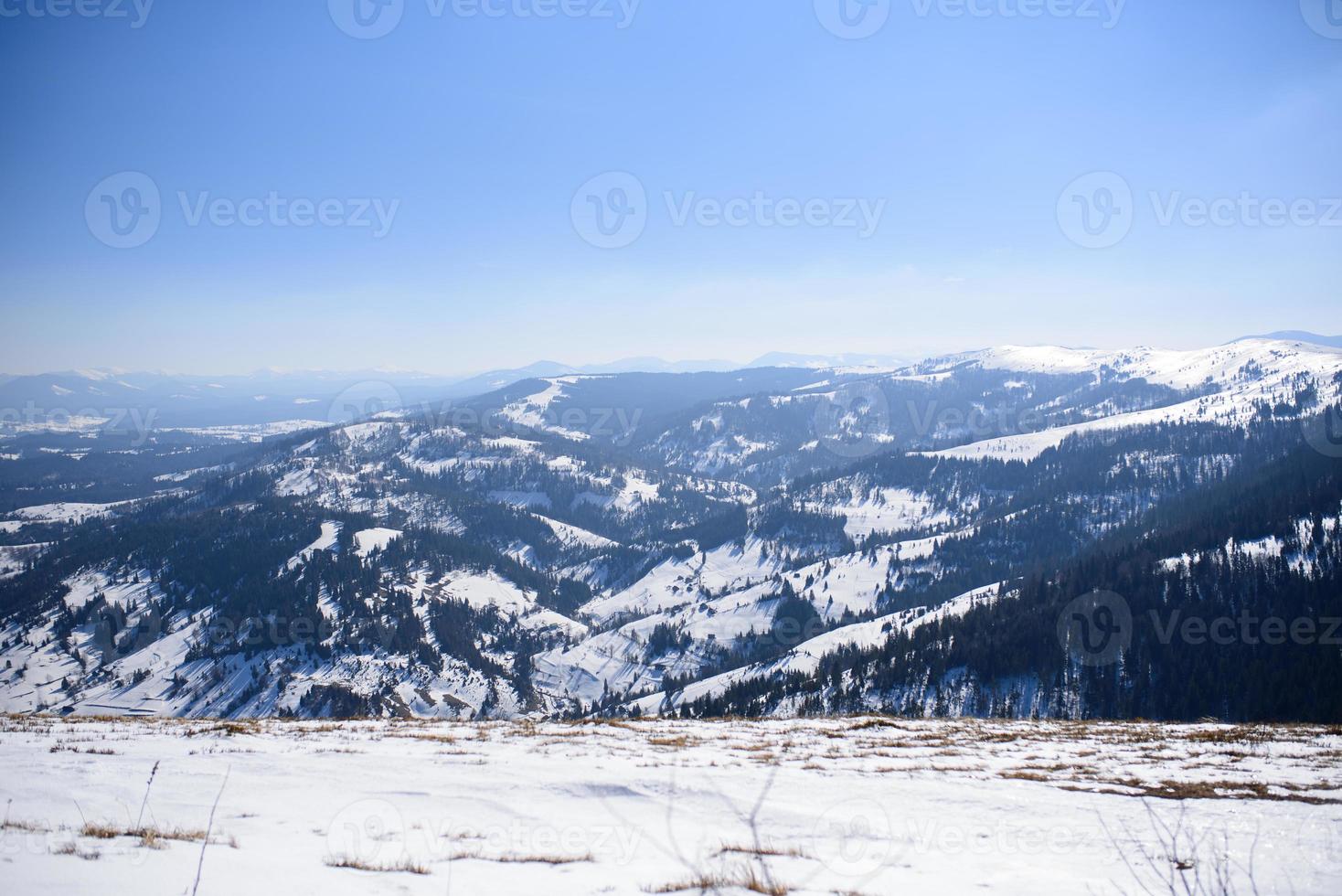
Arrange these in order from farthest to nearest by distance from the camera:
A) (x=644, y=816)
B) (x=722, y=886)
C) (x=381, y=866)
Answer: (x=644, y=816) → (x=381, y=866) → (x=722, y=886)

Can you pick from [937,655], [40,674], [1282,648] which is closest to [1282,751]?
[937,655]

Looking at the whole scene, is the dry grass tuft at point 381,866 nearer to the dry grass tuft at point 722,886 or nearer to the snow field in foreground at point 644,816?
the snow field in foreground at point 644,816

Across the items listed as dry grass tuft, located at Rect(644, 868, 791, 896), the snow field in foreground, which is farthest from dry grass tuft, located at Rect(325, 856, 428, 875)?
dry grass tuft, located at Rect(644, 868, 791, 896)

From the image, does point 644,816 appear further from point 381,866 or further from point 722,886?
point 381,866

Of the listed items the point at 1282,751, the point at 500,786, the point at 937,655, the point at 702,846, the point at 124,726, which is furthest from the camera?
the point at 937,655

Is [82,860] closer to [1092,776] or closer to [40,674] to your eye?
[1092,776]

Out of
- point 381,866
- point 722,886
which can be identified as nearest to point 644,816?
point 722,886

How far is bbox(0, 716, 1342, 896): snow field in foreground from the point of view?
28.1 feet

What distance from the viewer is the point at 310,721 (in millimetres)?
29422

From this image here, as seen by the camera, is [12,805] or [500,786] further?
[500,786]

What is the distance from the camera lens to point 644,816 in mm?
13219

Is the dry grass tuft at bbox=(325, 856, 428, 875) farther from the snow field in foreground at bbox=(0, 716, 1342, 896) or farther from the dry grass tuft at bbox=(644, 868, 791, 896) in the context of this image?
the dry grass tuft at bbox=(644, 868, 791, 896)

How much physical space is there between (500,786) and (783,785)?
313 inches

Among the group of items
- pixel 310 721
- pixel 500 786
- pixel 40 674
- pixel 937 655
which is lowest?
pixel 40 674
